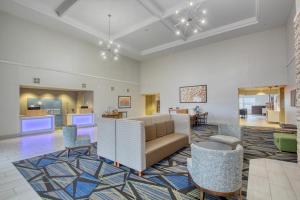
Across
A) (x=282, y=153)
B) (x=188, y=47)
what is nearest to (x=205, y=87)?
(x=188, y=47)

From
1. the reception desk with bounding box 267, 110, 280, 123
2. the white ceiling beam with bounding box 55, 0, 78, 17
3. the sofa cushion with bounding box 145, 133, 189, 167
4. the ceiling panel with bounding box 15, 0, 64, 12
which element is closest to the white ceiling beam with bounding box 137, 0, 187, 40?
the white ceiling beam with bounding box 55, 0, 78, 17

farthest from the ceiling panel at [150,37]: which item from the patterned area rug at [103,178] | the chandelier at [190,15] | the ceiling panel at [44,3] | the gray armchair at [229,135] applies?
the patterned area rug at [103,178]

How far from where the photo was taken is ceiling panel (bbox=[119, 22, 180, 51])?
792 centimetres

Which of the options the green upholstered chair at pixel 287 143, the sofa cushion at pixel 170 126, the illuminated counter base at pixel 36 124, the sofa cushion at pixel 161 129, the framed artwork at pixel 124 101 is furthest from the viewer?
the framed artwork at pixel 124 101

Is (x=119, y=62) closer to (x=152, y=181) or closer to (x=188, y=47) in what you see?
(x=188, y=47)

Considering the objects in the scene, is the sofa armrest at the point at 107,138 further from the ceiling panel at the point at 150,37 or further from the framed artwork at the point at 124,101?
the framed artwork at the point at 124,101

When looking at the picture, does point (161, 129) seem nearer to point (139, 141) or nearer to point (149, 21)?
point (139, 141)

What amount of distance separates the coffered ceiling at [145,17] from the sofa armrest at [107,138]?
4.80m

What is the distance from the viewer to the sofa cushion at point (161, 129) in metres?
4.29

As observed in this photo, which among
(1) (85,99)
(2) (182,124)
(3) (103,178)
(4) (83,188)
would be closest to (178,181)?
(3) (103,178)

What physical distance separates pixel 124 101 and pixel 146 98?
2821 millimetres

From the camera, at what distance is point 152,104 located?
14.3 m

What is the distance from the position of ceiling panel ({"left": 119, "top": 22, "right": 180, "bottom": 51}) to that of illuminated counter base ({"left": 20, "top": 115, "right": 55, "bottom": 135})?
5.91 m

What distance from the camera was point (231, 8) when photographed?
6.34m
